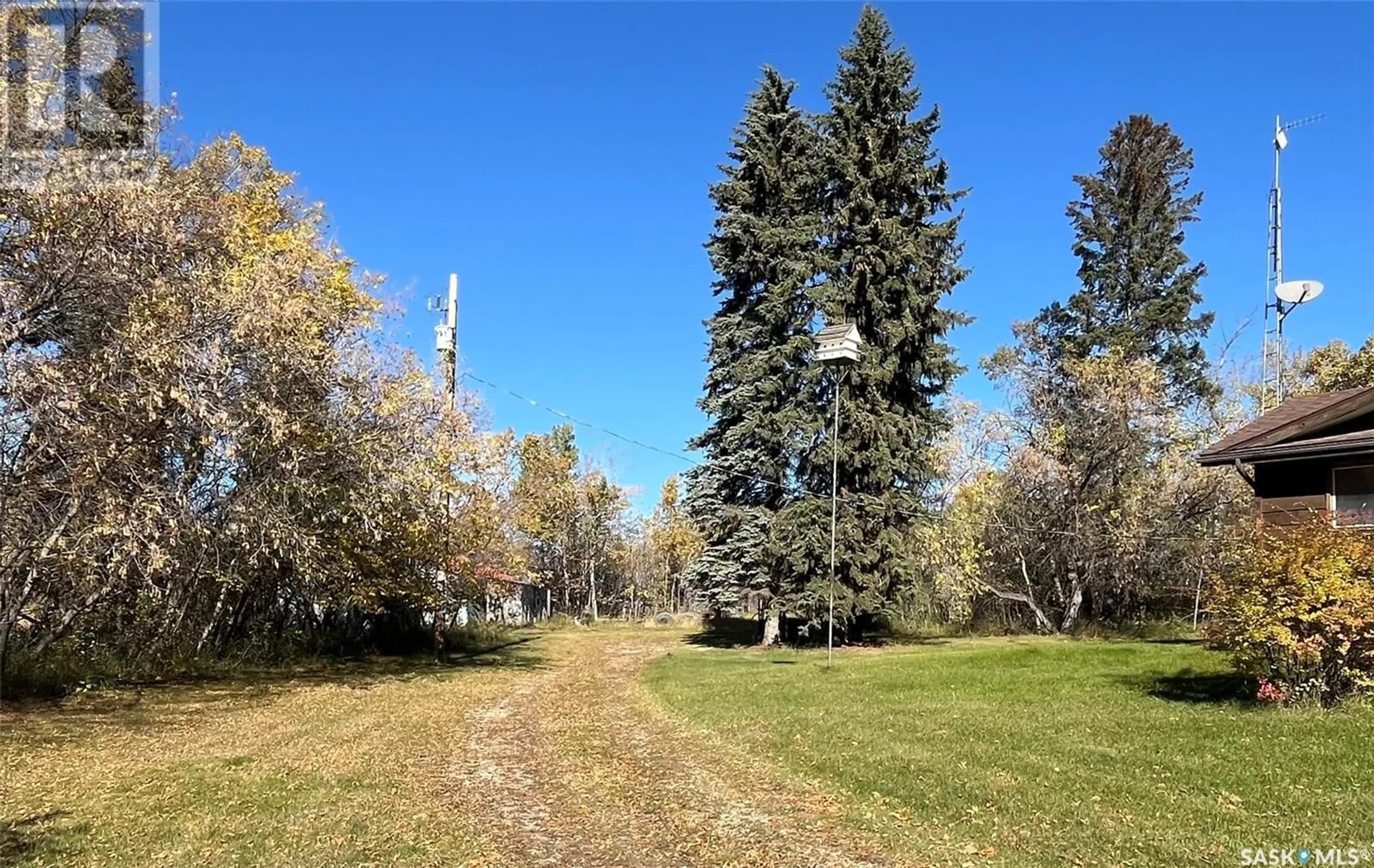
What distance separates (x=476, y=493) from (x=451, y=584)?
2.07 m

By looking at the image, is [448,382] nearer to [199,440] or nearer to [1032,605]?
[199,440]

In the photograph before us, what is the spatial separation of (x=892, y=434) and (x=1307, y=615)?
12761 millimetres

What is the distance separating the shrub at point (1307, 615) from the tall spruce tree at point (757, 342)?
12.2m

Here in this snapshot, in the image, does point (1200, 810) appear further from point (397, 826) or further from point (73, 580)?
point (73, 580)

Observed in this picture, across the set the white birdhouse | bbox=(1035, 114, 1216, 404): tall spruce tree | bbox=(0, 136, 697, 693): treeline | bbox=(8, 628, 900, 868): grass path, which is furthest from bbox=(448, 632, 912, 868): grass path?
bbox=(1035, 114, 1216, 404): tall spruce tree

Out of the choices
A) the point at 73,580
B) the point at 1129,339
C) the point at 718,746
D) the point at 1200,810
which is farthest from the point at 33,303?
the point at 1129,339

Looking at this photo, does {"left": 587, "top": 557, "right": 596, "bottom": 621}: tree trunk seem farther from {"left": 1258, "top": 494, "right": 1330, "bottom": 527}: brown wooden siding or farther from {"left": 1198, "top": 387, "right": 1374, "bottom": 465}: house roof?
{"left": 1258, "top": 494, "right": 1330, "bottom": 527}: brown wooden siding

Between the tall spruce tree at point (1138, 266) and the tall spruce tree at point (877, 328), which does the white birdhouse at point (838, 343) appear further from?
the tall spruce tree at point (1138, 266)

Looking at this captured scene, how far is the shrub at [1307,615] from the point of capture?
862cm

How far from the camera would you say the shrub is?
8.62 metres

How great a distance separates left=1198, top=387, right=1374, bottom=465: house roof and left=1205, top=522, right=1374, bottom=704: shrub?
534cm

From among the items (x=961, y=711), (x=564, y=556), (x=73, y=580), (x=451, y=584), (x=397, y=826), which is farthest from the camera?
(x=564, y=556)

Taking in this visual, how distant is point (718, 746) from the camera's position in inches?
345

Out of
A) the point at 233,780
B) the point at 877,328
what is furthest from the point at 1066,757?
the point at 877,328
